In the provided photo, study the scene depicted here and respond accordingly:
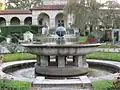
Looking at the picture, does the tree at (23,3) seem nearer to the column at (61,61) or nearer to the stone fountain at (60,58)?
the stone fountain at (60,58)

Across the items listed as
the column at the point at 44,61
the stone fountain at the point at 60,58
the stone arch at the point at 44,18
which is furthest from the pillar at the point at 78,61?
the stone arch at the point at 44,18

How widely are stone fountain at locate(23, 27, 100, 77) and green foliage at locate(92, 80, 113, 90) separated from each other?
8.33 feet

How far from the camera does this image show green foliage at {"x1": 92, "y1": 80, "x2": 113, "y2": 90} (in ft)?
27.9

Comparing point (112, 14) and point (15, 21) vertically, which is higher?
point (112, 14)

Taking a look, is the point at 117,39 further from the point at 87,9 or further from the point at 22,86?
the point at 22,86

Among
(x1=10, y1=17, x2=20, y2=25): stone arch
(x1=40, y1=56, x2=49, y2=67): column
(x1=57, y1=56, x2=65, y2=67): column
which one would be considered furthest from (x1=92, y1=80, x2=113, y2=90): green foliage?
(x1=10, y1=17, x2=20, y2=25): stone arch

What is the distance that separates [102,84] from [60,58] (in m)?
3.31

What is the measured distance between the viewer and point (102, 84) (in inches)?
348

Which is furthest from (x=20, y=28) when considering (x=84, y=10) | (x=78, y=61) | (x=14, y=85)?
(x=14, y=85)

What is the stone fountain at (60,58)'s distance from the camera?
11.4 metres

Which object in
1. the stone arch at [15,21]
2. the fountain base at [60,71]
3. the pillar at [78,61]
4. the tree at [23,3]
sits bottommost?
the fountain base at [60,71]

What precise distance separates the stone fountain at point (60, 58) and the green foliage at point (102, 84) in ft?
8.33

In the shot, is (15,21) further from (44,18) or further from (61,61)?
(61,61)

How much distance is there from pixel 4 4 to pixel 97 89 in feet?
198
